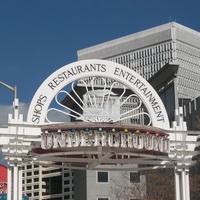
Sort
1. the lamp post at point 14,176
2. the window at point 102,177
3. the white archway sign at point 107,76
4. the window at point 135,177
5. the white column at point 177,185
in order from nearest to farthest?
the lamp post at point 14,176 → the white archway sign at point 107,76 → the white column at point 177,185 → the window at point 135,177 → the window at point 102,177

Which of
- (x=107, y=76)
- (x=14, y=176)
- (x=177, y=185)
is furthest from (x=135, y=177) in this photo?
(x=14, y=176)

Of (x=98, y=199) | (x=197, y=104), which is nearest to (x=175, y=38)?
(x=98, y=199)

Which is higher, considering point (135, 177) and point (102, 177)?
point (102, 177)

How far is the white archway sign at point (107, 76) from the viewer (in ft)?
102

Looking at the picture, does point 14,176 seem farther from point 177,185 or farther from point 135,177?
point 135,177

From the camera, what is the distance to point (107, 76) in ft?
105

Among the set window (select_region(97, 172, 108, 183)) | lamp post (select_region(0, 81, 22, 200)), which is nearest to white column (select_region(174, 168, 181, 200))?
lamp post (select_region(0, 81, 22, 200))

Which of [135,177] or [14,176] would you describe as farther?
[135,177]

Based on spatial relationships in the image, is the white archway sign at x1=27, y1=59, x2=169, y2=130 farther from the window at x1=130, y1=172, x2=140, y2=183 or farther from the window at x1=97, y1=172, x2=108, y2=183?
the window at x1=97, y1=172, x2=108, y2=183

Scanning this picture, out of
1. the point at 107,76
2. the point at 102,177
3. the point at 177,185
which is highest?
the point at 107,76

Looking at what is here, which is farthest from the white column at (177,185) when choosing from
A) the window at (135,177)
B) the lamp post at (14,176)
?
the window at (135,177)

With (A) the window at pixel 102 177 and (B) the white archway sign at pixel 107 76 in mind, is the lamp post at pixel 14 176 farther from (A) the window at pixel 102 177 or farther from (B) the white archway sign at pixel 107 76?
(A) the window at pixel 102 177

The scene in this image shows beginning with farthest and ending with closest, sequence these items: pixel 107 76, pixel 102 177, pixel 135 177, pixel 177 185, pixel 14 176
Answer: pixel 102 177 < pixel 135 177 < pixel 177 185 < pixel 107 76 < pixel 14 176

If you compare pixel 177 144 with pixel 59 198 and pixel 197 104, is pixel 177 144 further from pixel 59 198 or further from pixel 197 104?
pixel 59 198
